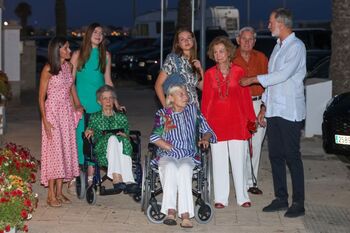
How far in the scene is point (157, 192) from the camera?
29.3ft

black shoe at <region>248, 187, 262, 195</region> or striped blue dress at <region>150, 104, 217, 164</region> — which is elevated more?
striped blue dress at <region>150, 104, 217, 164</region>

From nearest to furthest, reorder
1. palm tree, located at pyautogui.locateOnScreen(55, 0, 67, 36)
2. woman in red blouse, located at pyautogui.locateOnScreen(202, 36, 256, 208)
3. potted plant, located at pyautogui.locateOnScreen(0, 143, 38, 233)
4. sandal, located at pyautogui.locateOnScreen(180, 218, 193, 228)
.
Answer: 1. potted plant, located at pyautogui.locateOnScreen(0, 143, 38, 233)
2. sandal, located at pyautogui.locateOnScreen(180, 218, 193, 228)
3. woman in red blouse, located at pyautogui.locateOnScreen(202, 36, 256, 208)
4. palm tree, located at pyautogui.locateOnScreen(55, 0, 67, 36)

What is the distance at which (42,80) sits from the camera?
9.31m

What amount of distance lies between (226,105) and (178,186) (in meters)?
1.29

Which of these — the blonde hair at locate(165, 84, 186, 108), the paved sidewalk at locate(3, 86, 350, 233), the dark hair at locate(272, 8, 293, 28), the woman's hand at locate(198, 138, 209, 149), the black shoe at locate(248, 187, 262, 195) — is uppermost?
the dark hair at locate(272, 8, 293, 28)

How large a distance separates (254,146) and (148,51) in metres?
22.0

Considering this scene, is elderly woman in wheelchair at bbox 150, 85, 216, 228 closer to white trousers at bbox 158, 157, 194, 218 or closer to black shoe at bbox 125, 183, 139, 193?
white trousers at bbox 158, 157, 194, 218

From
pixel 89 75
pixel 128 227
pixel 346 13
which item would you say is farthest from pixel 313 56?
pixel 128 227

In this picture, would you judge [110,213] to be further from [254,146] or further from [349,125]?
[349,125]

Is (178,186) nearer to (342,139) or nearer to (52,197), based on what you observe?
(52,197)

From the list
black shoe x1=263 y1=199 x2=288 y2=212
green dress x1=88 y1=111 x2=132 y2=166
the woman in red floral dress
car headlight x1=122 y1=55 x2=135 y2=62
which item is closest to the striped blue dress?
green dress x1=88 y1=111 x2=132 y2=166

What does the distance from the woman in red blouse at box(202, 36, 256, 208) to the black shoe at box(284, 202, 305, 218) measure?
64 cm

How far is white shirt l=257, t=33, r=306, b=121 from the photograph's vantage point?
8.80 m

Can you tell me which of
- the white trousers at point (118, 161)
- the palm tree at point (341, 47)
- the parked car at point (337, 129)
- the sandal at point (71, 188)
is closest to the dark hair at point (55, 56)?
the white trousers at point (118, 161)
